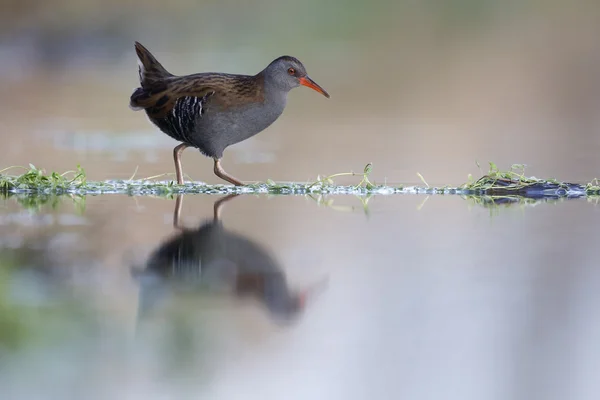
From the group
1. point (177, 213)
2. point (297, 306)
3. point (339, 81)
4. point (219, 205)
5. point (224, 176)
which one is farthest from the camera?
point (339, 81)

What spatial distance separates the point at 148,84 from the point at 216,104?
0.68 metres

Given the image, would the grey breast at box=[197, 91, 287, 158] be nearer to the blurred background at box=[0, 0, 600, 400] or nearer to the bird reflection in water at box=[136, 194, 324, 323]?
the blurred background at box=[0, 0, 600, 400]

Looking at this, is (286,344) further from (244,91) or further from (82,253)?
(244,91)

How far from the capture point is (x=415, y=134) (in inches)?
447

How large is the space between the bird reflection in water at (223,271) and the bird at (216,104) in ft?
6.51

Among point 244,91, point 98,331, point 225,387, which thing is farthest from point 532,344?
point 244,91

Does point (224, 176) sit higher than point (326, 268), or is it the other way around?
point (224, 176)

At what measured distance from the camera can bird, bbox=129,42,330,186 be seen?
7219 mm

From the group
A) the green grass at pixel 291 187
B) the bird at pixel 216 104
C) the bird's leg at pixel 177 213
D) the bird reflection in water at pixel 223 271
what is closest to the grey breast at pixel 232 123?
the bird at pixel 216 104

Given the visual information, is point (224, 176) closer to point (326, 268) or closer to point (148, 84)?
point (148, 84)

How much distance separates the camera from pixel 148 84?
7.64 meters

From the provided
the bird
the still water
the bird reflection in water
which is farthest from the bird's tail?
the bird reflection in water

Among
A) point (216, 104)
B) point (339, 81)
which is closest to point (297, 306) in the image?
point (216, 104)

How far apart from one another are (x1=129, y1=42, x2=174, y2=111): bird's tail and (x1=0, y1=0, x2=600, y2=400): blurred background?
666 millimetres
